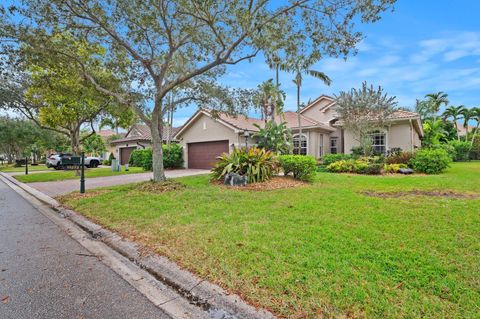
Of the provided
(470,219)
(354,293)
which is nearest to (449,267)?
(354,293)

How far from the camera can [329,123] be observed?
21000mm

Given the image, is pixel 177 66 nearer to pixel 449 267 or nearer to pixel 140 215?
pixel 140 215

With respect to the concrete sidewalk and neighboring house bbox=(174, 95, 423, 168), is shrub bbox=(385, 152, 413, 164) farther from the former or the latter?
the concrete sidewalk

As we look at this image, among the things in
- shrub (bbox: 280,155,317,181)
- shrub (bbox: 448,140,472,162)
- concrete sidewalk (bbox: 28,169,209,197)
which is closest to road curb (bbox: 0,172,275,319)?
concrete sidewalk (bbox: 28,169,209,197)

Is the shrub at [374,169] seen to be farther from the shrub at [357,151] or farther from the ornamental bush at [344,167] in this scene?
the shrub at [357,151]

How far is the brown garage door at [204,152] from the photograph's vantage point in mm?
19359

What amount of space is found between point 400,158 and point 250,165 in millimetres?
9951

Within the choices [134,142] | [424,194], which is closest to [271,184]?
[424,194]

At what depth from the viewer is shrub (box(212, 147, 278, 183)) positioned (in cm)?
985

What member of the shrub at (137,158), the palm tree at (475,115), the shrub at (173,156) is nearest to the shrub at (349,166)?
the shrub at (173,156)

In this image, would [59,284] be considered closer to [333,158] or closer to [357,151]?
[333,158]

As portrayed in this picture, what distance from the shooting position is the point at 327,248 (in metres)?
3.64

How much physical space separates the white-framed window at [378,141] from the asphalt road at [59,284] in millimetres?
17872

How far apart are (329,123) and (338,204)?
631 inches
